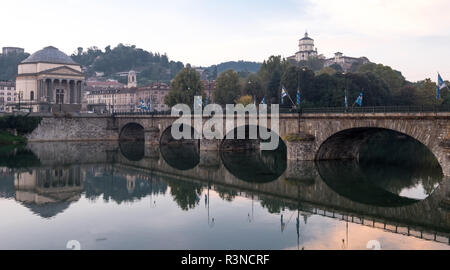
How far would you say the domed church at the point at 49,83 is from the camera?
4515 inches

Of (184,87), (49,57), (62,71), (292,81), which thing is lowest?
(184,87)

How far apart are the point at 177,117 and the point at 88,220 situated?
1814 inches

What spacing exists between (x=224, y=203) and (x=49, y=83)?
3752 inches

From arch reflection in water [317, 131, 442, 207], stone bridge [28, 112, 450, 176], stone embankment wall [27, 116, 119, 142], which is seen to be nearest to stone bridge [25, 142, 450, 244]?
arch reflection in water [317, 131, 442, 207]

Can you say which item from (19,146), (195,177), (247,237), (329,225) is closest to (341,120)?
(195,177)

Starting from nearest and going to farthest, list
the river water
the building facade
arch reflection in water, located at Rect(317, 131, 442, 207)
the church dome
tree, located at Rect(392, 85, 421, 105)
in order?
the river water, arch reflection in water, located at Rect(317, 131, 442, 207), tree, located at Rect(392, 85, 421, 105), the church dome, the building facade

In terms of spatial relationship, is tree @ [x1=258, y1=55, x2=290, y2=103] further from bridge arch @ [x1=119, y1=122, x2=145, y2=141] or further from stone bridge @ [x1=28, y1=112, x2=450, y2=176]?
stone bridge @ [x1=28, y1=112, x2=450, y2=176]

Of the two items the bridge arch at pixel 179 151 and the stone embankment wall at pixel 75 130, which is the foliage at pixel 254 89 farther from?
the stone embankment wall at pixel 75 130

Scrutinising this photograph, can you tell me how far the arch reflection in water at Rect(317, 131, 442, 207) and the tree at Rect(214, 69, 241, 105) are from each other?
45885 mm

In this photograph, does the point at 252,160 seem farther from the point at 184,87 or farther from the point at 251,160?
the point at 184,87

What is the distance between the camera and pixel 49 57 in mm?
119250

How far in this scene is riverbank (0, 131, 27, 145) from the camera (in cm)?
8269

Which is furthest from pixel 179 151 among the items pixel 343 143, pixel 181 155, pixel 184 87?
pixel 184 87

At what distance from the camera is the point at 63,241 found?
24547 mm
